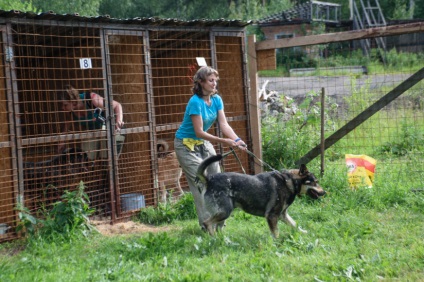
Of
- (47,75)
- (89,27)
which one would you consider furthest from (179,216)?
(47,75)

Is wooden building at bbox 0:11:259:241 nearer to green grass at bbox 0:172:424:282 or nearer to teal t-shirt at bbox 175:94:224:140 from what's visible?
green grass at bbox 0:172:424:282

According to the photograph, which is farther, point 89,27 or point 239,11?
point 239,11

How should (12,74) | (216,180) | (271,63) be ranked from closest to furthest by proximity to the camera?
(216,180)
(12,74)
(271,63)

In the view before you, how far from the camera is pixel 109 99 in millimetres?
8211

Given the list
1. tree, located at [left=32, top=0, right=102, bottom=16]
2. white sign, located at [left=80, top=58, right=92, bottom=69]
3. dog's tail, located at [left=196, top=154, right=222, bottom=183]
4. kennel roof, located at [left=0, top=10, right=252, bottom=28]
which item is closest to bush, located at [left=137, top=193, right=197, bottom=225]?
dog's tail, located at [left=196, top=154, right=222, bottom=183]

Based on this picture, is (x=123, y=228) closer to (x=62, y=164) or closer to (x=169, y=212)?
(x=169, y=212)

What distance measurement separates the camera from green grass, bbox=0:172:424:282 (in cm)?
538

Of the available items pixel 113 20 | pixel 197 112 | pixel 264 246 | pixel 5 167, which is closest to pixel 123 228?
pixel 5 167

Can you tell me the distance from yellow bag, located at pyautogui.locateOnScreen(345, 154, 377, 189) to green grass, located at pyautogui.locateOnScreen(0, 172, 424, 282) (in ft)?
2.49

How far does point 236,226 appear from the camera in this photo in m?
7.39

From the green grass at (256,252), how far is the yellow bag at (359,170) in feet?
2.49

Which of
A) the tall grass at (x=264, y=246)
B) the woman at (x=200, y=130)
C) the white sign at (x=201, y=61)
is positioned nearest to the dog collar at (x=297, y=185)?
the tall grass at (x=264, y=246)

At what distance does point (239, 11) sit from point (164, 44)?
3453cm

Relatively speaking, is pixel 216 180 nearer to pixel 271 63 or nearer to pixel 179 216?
pixel 179 216
